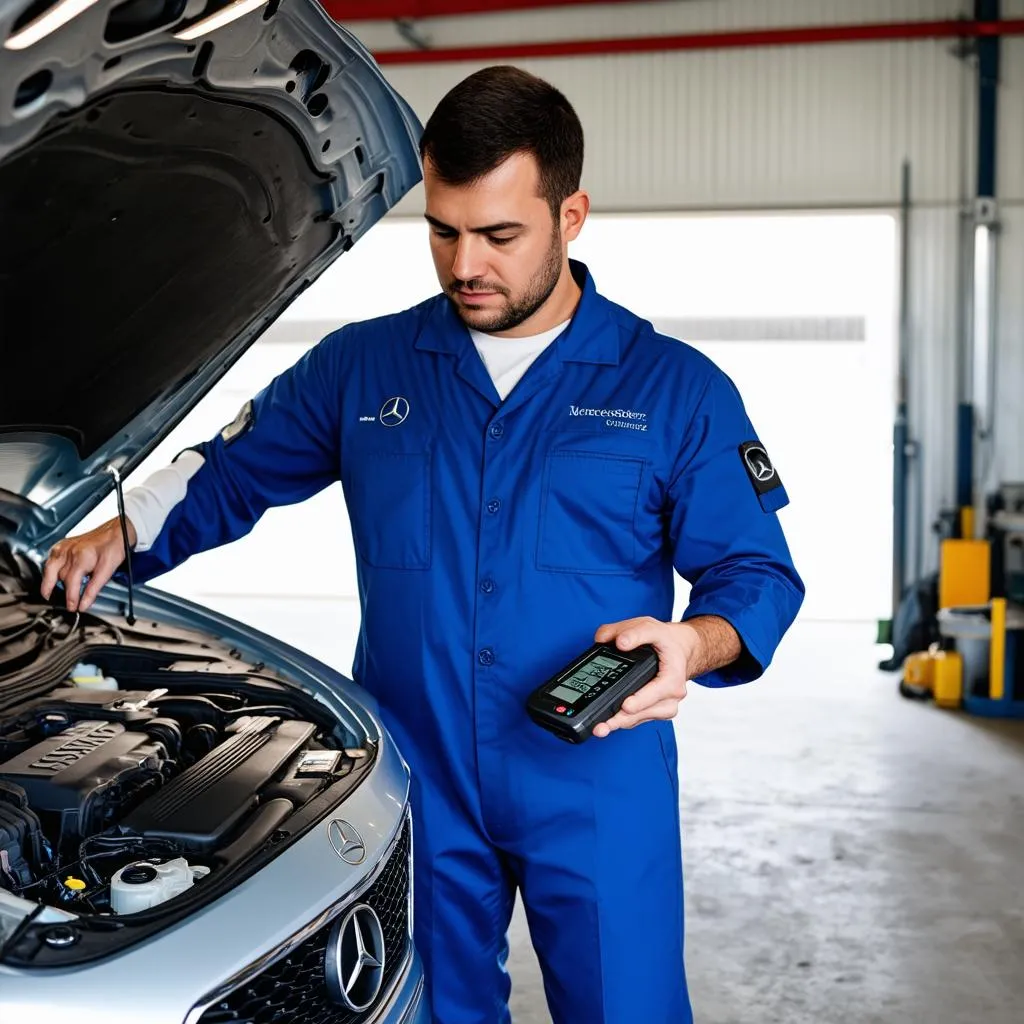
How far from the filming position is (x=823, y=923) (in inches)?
124

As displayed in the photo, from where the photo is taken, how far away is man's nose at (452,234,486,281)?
1.59m

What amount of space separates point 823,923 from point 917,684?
2681mm

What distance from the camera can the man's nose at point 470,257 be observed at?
1591 millimetres

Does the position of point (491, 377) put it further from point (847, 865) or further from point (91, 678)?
point (847, 865)

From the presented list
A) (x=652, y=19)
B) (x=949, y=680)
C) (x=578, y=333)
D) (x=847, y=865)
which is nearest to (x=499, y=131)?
(x=578, y=333)

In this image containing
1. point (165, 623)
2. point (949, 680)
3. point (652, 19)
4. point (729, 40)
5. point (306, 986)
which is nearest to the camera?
point (306, 986)

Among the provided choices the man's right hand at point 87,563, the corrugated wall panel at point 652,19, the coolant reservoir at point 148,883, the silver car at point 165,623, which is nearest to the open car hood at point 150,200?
the silver car at point 165,623

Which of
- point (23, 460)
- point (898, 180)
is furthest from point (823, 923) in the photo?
point (898, 180)

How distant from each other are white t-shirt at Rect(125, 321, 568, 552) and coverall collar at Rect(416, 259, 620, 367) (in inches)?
1.2

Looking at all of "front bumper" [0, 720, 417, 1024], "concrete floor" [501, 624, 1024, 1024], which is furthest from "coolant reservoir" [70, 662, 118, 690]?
"concrete floor" [501, 624, 1024, 1024]

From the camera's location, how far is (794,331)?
22.6 ft

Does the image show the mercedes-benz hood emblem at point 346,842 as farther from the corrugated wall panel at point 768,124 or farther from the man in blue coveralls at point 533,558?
the corrugated wall panel at point 768,124

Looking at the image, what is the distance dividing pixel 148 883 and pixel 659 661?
600 mm

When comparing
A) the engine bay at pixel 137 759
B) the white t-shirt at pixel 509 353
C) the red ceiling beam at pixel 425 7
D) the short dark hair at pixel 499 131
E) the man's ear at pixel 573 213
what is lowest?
the engine bay at pixel 137 759
